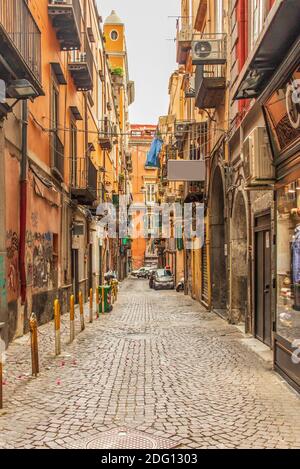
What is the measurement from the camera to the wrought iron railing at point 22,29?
8711 millimetres

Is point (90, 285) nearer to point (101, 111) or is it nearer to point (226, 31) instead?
point (101, 111)

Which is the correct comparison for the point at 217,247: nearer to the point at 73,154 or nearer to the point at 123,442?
the point at 73,154

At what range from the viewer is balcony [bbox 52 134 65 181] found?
1514 centimetres

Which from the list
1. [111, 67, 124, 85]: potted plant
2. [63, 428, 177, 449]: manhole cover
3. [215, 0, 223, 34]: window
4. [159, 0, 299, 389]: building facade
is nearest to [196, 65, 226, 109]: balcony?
[159, 0, 299, 389]: building facade

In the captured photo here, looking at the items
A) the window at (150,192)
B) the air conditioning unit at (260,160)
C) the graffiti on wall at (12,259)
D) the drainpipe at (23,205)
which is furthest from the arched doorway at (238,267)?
the window at (150,192)

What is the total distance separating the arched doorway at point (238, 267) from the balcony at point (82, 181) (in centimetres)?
682

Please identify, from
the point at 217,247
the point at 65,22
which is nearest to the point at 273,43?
the point at 65,22

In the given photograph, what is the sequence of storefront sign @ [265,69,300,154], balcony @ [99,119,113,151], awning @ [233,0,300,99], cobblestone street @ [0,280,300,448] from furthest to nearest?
balcony @ [99,119,113,151] < storefront sign @ [265,69,300,154] < awning @ [233,0,300,99] < cobblestone street @ [0,280,300,448]

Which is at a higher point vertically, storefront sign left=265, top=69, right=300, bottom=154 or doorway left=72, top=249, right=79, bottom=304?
storefront sign left=265, top=69, right=300, bottom=154

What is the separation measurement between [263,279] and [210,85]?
708 cm

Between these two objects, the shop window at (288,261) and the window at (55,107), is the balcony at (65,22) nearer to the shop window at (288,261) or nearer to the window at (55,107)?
the window at (55,107)

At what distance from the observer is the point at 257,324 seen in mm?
11250

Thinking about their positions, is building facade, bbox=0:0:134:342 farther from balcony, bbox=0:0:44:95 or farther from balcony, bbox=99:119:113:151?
balcony, bbox=99:119:113:151

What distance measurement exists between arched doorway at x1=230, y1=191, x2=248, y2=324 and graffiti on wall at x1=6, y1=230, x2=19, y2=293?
5.84m
